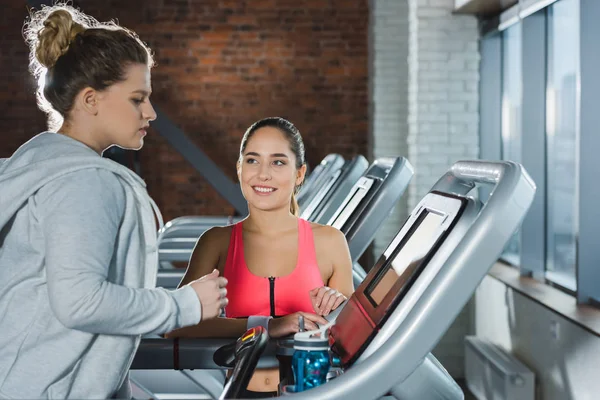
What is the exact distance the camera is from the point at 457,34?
15.5 ft

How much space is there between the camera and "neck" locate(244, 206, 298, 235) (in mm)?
2025

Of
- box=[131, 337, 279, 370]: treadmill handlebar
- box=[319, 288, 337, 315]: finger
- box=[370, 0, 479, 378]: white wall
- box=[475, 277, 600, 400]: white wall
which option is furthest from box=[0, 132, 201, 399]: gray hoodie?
box=[370, 0, 479, 378]: white wall

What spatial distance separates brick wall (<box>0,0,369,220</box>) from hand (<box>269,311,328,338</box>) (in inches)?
221

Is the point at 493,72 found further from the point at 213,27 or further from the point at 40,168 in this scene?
the point at 40,168

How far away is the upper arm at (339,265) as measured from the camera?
2025 millimetres

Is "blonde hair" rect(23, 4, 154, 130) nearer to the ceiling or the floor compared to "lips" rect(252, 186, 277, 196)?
nearer to the ceiling

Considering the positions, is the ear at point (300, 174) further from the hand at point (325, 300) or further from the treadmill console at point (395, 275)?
the treadmill console at point (395, 275)

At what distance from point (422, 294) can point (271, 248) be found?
91cm

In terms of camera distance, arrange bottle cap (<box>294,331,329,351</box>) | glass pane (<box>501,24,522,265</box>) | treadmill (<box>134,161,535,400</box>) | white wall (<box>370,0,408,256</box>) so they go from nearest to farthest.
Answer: treadmill (<box>134,161,535,400</box>) < bottle cap (<box>294,331,329,351</box>) < glass pane (<box>501,24,522,265</box>) < white wall (<box>370,0,408,256</box>)

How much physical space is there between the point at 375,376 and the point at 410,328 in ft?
0.28

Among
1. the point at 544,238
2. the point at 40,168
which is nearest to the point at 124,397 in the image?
the point at 40,168

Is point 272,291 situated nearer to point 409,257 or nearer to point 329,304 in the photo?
point 329,304

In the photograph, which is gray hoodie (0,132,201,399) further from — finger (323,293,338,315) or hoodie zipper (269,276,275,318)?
hoodie zipper (269,276,275,318)

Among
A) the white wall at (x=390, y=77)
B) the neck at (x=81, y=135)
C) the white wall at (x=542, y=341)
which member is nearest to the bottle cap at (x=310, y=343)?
the neck at (x=81, y=135)
